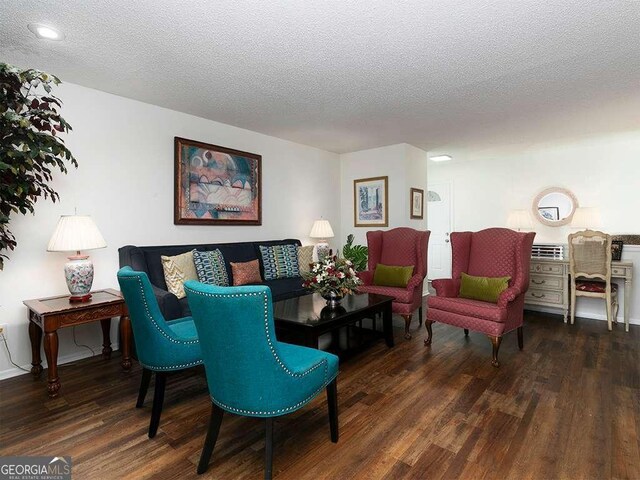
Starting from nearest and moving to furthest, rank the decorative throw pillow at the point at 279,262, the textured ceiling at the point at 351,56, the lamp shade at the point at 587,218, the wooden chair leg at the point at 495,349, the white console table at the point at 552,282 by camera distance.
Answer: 1. the textured ceiling at the point at 351,56
2. the wooden chair leg at the point at 495,349
3. the decorative throw pillow at the point at 279,262
4. the white console table at the point at 552,282
5. the lamp shade at the point at 587,218

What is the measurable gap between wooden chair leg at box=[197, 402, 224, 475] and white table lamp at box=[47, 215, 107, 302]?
1744 mm

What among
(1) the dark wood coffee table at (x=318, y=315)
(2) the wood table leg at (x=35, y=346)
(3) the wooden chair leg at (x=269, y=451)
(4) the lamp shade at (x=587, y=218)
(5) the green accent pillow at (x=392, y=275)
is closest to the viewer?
(3) the wooden chair leg at (x=269, y=451)

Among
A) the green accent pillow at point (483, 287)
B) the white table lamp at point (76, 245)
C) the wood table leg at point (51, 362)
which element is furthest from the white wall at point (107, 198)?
the green accent pillow at point (483, 287)

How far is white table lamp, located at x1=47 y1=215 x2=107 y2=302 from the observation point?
2.65 meters

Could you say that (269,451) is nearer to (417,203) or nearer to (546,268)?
(546,268)

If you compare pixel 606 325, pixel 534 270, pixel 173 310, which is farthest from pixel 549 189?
pixel 173 310

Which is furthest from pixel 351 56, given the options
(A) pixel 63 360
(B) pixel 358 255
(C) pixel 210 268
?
(A) pixel 63 360

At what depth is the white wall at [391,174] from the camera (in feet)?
17.2

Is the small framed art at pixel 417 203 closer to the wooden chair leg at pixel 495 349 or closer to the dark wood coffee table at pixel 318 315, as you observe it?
the dark wood coffee table at pixel 318 315

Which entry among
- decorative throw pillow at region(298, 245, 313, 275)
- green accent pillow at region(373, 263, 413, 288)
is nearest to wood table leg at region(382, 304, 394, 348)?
green accent pillow at region(373, 263, 413, 288)

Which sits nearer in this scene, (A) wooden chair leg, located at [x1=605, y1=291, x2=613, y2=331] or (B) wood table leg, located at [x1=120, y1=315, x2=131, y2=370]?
(B) wood table leg, located at [x1=120, y1=315, x2=131, y2=370]

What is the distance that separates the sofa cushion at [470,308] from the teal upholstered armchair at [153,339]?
2329 millimetres

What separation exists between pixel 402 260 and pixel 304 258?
1244 mm

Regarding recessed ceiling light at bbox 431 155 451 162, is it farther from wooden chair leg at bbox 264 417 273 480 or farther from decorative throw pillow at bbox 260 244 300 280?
wooden chair leg at bbox 264 417 273 480
